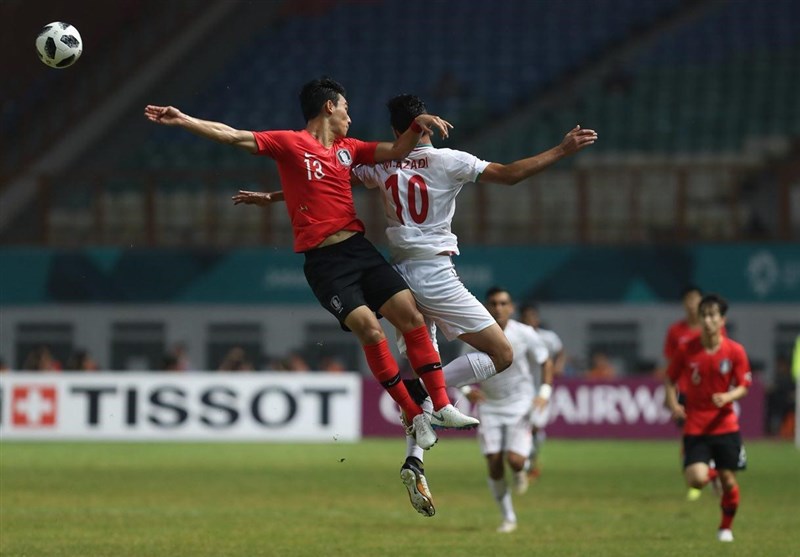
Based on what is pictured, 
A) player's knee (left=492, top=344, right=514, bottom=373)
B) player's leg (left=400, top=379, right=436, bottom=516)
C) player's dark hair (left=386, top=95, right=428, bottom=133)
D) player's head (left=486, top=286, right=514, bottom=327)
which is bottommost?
player's leg (left=400, top=379, right=436, bottom=516)

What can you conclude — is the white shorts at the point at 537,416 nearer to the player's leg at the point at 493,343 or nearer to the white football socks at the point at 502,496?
the white football socks at the point at 502,496

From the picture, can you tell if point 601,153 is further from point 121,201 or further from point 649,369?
point 121,201

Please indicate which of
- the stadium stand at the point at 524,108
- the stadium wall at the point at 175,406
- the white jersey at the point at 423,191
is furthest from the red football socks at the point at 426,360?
the stadium stand at the point at 524,108

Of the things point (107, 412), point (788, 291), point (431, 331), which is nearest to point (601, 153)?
point (788, 291)

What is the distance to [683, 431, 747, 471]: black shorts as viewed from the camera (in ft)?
44.4

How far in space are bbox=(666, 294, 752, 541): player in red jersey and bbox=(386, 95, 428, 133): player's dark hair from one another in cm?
422

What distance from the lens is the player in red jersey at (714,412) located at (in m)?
13.5

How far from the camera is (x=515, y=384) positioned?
15.2 meters

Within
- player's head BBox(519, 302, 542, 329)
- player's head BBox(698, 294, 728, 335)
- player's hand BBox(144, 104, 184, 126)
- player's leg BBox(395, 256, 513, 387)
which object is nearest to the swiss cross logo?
player's head BBox(519, 302, 542, 329)

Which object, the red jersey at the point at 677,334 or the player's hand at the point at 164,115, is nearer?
the player's hand at the point at 164,115

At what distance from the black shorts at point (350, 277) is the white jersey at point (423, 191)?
0.29 metres

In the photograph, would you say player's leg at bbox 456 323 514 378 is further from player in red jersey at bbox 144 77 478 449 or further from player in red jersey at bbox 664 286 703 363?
player in red jersey at bbox 664 286 703 363

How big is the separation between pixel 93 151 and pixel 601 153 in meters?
11.1

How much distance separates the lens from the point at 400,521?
15.6 meters
